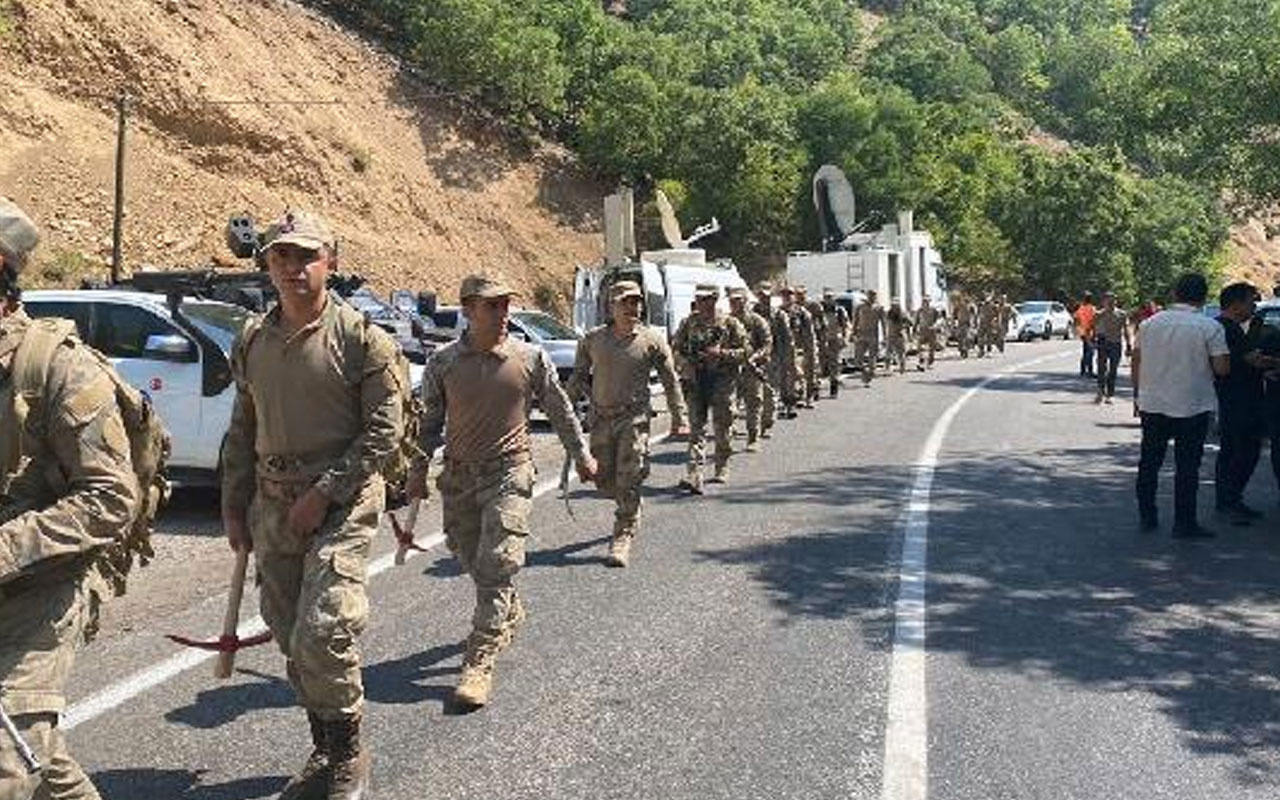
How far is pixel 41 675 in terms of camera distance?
2863 mm

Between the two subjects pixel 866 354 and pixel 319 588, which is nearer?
pixel 319 588

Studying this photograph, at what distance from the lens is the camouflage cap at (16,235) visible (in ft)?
9.59

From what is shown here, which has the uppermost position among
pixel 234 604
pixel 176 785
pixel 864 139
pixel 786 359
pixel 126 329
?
pixel 864 139

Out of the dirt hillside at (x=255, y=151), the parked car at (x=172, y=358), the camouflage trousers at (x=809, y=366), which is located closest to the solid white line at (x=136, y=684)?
the parked car at (x=172, y=358)

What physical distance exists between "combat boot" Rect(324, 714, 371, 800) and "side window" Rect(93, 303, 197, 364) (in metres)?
6.11

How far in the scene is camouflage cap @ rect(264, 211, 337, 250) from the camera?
392cm

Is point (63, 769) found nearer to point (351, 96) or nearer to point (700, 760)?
point (700, 760)

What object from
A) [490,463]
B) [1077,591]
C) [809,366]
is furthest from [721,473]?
[809,366]

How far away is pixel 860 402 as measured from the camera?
62.3 feet

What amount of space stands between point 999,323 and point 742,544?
29291 millimetres

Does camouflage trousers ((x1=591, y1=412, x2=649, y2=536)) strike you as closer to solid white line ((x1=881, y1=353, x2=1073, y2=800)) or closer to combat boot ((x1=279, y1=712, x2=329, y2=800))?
solid white line ((x1=881, y1=353, x2=1073, y2=800))

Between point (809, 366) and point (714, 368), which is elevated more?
point (714, 368)

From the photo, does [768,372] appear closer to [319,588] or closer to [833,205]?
[319,588]

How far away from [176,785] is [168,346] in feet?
18.2
